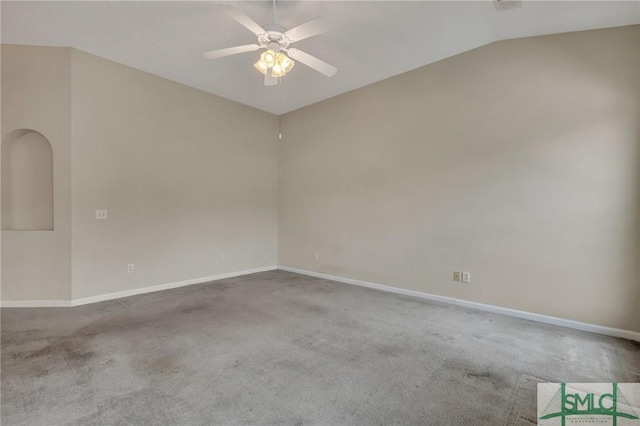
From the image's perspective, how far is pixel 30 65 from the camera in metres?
→ 3.43

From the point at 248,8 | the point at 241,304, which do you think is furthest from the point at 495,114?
the point at 241,304

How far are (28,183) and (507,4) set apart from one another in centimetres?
567

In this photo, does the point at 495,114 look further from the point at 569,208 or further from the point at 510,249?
the point at 510,249

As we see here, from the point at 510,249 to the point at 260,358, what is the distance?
9.38 ft

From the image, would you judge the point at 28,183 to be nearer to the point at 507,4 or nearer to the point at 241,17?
the point at 241,17

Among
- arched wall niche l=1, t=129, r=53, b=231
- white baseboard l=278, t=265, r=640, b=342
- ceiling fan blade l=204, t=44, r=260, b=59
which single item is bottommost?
white baseboard l=278, t=265, r=640, b=342

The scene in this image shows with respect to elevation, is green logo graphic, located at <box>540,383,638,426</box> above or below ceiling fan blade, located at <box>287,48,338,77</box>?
below

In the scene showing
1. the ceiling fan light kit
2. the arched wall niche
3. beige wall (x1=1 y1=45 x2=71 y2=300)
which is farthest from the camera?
the arched wall niche

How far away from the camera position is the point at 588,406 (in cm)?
179

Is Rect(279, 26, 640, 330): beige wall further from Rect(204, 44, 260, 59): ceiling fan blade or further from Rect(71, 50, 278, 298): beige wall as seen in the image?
Rect(204, 44, 260, 59): ceiling fan blade

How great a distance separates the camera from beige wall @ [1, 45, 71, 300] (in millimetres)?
3416

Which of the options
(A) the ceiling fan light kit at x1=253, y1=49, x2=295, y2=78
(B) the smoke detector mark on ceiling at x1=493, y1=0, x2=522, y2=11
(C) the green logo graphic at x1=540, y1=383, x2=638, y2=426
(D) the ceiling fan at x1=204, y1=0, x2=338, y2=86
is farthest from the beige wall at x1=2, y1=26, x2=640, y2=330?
(A) the ceiling fan light kit at x1=253, y1=49, x2=295, y2=78

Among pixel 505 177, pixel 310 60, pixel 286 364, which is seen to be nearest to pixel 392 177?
pixel 505 177

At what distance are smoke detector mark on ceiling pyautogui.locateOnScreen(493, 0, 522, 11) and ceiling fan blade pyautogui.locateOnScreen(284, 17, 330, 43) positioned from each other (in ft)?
5.38
